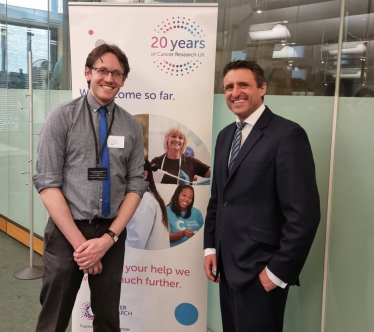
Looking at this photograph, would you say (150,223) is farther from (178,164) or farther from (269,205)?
(269,205)

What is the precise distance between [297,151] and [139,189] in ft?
2.57

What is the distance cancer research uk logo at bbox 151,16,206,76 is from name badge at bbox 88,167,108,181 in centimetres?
85

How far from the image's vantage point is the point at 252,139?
1668 mm

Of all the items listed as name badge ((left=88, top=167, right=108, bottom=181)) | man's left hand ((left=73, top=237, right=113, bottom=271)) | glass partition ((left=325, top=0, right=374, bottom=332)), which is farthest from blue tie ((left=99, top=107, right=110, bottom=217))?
glass partition ((left=325, top=0, right=374, bottom=332))

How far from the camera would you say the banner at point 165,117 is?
7.46 feet

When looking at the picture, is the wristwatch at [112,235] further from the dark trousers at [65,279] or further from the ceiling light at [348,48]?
the ceiling light at [348,48]

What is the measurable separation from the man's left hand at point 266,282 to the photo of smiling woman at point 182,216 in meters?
0.82

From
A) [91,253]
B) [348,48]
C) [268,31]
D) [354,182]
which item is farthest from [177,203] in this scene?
[348,48]

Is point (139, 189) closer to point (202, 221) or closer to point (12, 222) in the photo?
point (202, 221)

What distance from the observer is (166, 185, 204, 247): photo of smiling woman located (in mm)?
2396

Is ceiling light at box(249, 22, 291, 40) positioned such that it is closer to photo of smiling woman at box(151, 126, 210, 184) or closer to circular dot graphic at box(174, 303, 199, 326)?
photo of smiling woman at box(151, 126, 210, 184)

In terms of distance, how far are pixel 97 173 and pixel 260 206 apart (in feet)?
2.40

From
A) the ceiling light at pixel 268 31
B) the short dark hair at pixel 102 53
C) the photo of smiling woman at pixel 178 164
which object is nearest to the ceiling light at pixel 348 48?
the ceiling light at pixel 268 31

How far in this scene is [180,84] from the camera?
2.30m
